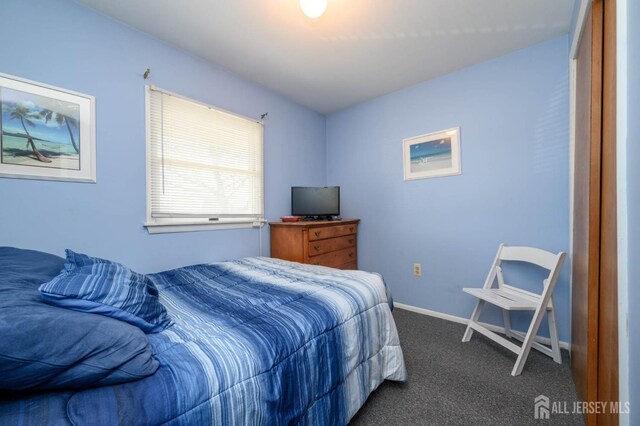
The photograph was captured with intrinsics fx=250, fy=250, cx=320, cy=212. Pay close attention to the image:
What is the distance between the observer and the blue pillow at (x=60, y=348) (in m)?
0.51

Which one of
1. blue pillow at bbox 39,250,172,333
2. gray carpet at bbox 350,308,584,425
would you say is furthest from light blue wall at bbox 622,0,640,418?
blue pillow at bbox 39,250,172,333

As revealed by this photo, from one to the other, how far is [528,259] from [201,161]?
110 inches

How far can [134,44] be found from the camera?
1.85m

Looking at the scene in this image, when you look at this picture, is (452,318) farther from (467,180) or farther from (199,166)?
(199,166)

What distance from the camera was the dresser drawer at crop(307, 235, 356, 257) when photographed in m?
2.53

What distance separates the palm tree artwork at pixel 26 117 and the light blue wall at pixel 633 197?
9.04 feet

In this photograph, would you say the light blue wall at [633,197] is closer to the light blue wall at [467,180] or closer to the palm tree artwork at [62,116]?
the light blue wall at [467,180]

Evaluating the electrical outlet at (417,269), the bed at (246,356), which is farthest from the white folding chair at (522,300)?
the bed at (246,356)

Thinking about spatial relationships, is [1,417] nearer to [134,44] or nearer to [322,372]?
[322,372]

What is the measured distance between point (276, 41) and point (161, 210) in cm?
163

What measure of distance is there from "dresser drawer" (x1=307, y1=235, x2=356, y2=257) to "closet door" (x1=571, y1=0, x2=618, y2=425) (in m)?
1.90

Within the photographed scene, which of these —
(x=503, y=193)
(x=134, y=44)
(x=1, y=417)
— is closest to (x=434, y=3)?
(x=503, y=193)

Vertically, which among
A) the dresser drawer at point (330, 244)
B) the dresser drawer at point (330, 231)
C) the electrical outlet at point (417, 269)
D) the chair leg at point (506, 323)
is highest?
the dresser drawer at point (330, 231)

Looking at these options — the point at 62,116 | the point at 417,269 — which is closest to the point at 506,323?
the point at 417,269
